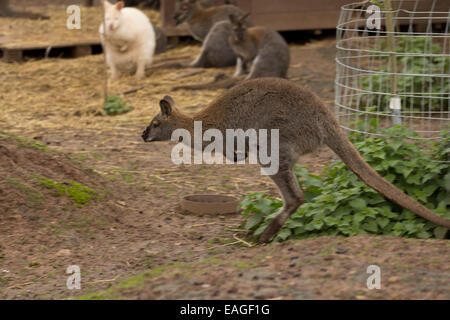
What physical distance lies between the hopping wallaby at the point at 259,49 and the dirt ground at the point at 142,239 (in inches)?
53.8

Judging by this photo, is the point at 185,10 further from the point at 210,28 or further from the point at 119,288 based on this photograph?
the point at 119,288

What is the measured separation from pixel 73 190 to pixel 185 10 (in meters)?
6.57

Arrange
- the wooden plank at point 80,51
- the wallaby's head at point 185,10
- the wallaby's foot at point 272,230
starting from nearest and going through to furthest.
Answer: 1. the wallaby's foot at point 272,230
2. the wallaby's head at point 185,10
3. the wooden plank at point 80,51

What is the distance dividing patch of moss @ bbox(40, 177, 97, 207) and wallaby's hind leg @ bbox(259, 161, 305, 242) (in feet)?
→ 5.19

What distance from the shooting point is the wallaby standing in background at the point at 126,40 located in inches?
406

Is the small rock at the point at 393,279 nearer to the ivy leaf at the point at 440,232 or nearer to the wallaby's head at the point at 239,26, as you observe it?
the ivy leaf at the point at 440,232

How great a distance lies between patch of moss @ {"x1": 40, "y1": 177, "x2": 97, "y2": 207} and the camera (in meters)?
5.48

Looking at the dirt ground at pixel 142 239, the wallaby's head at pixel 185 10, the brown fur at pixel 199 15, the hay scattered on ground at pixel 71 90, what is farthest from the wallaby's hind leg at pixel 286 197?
the wallaby's head at pixel 185 10

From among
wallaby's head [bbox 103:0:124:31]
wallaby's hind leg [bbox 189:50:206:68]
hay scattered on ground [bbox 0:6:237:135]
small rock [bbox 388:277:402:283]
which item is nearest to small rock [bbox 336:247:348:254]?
small rock [bbox 388:277:402:283]

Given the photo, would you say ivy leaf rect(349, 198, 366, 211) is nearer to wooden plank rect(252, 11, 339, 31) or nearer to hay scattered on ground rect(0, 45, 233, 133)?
hay scattered on ground rect(0, 45, 233, 133)

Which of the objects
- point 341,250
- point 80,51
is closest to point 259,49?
point 80,51

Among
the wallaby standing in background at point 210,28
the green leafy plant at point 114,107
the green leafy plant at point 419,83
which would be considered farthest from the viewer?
the wallaby standing in background at point 210,28

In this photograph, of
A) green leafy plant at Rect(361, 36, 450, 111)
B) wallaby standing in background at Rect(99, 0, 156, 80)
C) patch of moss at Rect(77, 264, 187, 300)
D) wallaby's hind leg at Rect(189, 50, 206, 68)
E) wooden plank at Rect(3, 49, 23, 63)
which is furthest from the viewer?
wooden plank at Rect(3, 49, 23, 63)
